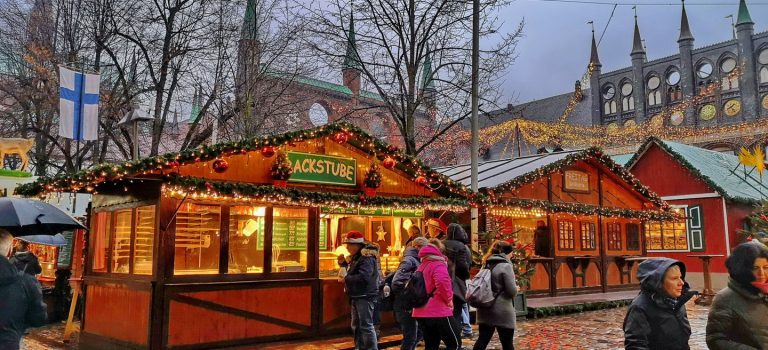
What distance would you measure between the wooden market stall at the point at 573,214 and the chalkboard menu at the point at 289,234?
196 inches

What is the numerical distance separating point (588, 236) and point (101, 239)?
12.6 metres

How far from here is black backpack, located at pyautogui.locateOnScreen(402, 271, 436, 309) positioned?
644cm

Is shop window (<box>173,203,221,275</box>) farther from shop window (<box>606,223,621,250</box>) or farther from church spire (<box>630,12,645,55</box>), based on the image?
church spire (<box>630,12,645,55</box>)

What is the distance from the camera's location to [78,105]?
42.9 ft

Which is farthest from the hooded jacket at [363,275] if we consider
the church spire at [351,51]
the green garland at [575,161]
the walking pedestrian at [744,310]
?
the church spire at [351,51]

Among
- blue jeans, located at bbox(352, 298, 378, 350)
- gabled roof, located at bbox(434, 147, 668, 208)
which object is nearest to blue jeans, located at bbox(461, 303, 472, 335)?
blue jeans, located at bbox(352, 298, 378, 350)

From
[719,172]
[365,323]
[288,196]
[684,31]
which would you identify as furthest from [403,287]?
[684,31]

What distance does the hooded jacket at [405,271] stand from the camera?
26.4 ft

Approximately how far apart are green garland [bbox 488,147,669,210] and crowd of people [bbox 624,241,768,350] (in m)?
10.1

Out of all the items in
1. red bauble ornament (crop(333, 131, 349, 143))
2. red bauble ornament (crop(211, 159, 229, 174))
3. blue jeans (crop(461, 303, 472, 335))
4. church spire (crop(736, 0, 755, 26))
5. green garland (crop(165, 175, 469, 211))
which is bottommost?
blue jeans (crop(461, 303, 472, 335))

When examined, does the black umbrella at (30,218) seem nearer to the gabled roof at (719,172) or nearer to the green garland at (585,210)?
the green garland at (585,210)

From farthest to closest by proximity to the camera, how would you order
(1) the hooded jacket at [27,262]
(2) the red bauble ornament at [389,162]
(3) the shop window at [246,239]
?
1. (2) the red bauble ornament at [389,162]
2. (3) the shop window at [246,239]
3. (1) the hooded jacket at [27,262]

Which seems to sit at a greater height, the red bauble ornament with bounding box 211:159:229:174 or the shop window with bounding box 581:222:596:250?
the red bauble ornament with bounding box 211:159:229:174

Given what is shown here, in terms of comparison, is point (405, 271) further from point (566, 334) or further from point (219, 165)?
point (566, 334)
